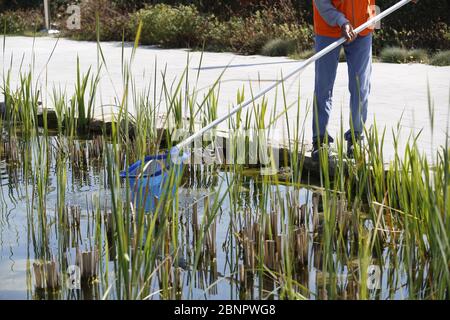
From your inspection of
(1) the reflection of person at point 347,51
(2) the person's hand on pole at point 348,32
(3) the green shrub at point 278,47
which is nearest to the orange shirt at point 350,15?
(1) the reflection of person at point 347,51

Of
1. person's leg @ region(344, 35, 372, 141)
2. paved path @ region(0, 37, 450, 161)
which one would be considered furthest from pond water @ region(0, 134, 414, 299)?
person's leg @ region(344, 35, 372, 141)

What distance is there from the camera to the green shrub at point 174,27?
15.6m

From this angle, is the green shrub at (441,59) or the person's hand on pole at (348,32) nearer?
the person's hand on pole at (348,32)

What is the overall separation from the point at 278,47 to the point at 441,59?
2.68 meters

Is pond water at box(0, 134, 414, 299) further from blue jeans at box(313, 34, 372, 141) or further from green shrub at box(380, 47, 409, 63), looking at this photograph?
green shrub at box(380, 47, 409, 63)

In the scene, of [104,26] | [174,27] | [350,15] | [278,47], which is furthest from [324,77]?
[104,26]

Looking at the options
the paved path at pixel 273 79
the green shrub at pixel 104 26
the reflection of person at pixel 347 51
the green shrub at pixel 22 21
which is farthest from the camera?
the green shrub at pixel 22 21

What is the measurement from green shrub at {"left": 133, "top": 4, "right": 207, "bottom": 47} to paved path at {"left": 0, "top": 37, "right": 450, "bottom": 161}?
2.12 feet

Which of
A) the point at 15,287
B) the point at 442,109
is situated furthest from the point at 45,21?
the point at 15,287

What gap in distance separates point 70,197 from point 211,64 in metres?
7.02

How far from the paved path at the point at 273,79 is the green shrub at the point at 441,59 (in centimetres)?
23

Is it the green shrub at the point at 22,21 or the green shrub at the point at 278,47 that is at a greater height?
the green shrub at the point at 22,21

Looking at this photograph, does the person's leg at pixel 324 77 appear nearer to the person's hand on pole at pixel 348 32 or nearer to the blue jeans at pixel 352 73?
the blue jeans at pixel 352 73

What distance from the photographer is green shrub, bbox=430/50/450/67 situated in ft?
37.7
